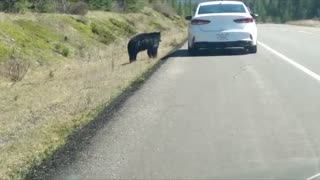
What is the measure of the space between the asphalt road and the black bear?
7008 mm

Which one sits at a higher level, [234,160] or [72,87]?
[234,160]

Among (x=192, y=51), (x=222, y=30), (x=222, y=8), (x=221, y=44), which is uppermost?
(x=222, y=8)

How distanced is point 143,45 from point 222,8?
278 centimetres

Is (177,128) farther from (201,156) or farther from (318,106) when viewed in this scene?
(318,106)

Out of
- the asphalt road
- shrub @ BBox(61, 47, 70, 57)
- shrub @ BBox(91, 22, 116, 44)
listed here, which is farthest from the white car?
shrub @ BBox(91, 22, 116, 44)

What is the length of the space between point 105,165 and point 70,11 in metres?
42.1

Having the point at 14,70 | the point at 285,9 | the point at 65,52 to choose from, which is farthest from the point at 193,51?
the point at 285,9

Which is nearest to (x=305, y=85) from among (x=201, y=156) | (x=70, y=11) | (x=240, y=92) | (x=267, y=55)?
(x=240, y=92)

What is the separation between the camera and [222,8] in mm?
22641

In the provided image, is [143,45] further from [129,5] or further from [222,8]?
[129,5]

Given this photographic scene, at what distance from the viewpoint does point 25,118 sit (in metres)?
11.6

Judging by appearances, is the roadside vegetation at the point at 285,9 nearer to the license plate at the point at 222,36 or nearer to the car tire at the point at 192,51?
the car tire at the point at 192,51

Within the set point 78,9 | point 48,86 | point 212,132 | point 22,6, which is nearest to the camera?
point 212,132

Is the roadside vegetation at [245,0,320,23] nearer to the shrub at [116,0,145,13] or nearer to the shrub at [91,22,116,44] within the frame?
the shrub at [116,0,145,13]
